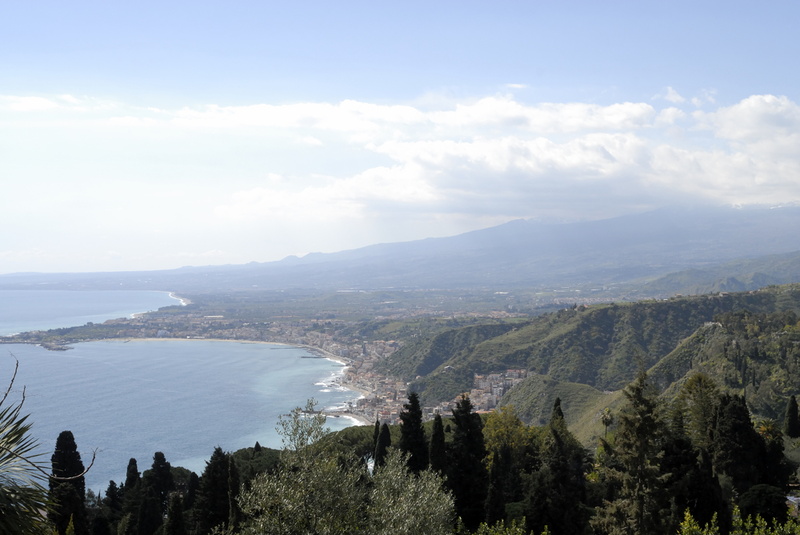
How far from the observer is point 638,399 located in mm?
17281

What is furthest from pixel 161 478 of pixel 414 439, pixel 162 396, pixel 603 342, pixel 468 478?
pixel 603 342

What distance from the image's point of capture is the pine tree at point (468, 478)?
2211 centimetres

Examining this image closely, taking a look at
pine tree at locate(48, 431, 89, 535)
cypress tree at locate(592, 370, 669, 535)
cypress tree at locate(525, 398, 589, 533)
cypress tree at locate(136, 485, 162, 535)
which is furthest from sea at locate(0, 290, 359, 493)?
cypress tree at locate(592, 370, 669, 535)

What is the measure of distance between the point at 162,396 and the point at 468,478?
7666 centimetres

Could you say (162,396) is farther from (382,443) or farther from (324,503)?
(324,503)

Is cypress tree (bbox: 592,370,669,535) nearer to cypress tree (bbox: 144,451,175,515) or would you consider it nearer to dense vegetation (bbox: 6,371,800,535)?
dense vegetation (bbox: 6,371,800,535)

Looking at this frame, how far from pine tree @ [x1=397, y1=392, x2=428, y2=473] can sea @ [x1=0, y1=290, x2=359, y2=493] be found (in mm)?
34441

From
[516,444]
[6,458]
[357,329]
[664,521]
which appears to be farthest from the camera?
[357,329]

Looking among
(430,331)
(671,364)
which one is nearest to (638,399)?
(671,364)

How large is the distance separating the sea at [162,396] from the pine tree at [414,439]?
34441 mm

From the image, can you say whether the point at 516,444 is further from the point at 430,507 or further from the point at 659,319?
the point at 659,319

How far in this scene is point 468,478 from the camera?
73.5 feet

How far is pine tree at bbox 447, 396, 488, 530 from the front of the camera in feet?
72.5

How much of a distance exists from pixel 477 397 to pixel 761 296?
48311 millimetres
